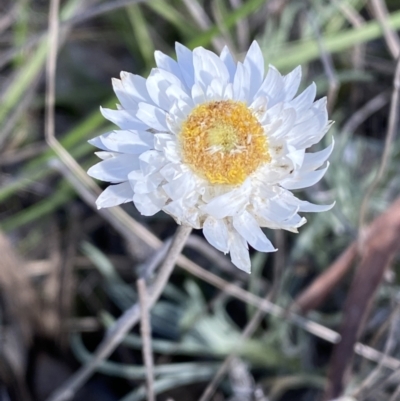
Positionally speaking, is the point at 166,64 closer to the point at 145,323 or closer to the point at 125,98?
the point at 125,98

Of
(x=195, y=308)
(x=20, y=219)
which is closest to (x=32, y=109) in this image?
(x=20, y=219)

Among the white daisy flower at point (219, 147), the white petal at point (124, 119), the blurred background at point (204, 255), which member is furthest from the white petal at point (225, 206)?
the blurred background at point (204, 255)

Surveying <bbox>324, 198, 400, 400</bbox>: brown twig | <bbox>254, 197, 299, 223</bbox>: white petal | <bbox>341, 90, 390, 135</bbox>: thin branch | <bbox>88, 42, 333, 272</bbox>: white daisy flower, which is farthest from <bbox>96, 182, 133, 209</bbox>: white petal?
<bbox>341, 90, 390, 135</bbox>: thin branch

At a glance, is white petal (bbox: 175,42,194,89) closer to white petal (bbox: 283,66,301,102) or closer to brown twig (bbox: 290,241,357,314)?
white petal (bbox: 283,66,301,102)

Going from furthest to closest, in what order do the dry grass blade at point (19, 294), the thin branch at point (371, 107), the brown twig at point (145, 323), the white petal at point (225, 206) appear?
the thin branch at point (371, 107), the dry grass blade at point (19, 294), the brown twig at point (145, 323), the white petal at point (225, 206)

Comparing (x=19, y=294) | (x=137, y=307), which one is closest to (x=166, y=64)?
(x=137, y=307)

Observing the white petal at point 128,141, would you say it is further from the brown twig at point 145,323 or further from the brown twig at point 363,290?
the brown twig at point 363,290
